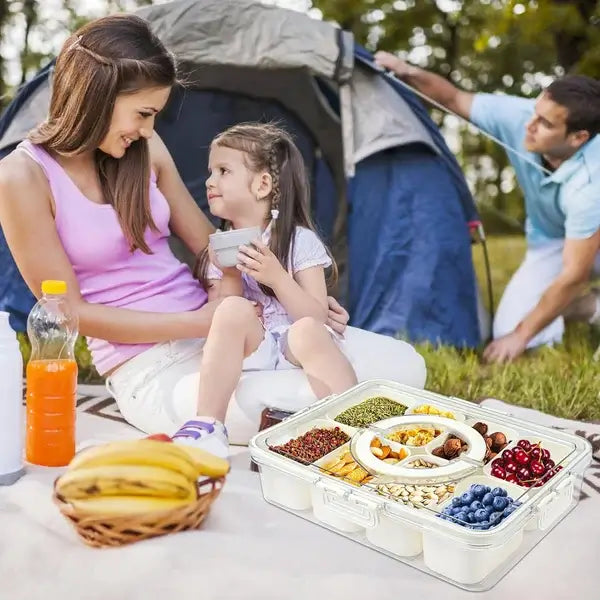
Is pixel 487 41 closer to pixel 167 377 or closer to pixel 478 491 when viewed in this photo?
pixel 167 377

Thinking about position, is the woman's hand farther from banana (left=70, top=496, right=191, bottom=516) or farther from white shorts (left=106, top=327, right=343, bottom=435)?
banana (left=70, top=496, right=191, bottom=516)

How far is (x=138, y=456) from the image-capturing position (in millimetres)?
1329

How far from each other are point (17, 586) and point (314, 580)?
0.48 m

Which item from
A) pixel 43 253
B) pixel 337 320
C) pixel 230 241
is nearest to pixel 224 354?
pixel 230 241

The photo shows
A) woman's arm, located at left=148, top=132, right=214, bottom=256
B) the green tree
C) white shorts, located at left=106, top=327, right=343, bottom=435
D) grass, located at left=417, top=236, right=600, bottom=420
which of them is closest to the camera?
white shorts, located at left=106, top=327, right=343, bottom=435

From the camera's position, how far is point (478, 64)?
848 centimetres

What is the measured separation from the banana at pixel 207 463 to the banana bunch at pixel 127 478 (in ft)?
0.09

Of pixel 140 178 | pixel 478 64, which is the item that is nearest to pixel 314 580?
pixel 140 178

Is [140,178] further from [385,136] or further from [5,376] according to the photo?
[385,136]

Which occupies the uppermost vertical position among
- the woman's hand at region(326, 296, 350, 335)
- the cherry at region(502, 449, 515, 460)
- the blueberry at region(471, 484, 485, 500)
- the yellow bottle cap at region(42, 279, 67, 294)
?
the yellow bottle cap at region(42, 279, 67, 294)

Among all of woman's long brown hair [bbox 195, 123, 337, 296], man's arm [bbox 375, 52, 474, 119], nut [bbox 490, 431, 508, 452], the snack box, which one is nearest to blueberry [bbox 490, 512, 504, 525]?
the snack box

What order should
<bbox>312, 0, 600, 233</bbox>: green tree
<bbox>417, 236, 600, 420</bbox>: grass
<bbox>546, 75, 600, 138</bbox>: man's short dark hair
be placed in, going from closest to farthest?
1. <bbox>417, 236, 600, 420</bbox>: grass
2. <bbox>546, 75, 600, 138</bbox>: man's short dark hair
3. <bbox>312, 0, 600, 233</bbox>: green tree

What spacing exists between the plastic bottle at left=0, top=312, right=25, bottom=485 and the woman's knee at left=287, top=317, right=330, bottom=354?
22.7 inches

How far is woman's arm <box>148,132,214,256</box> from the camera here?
2.13 m
